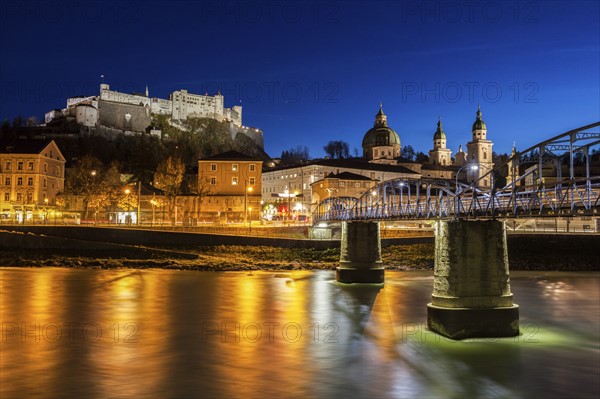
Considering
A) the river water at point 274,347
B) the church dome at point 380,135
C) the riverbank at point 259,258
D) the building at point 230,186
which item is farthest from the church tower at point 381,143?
the river water at point 274,347

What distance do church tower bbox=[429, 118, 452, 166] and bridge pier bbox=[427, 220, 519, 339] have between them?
550 ft

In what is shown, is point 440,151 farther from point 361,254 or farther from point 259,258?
point 361,254

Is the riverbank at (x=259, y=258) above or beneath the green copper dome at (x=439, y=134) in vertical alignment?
beneath

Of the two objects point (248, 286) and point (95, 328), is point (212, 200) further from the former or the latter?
point (95, 328)

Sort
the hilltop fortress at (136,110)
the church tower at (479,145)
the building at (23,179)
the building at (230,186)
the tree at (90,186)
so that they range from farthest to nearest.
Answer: the church tower at (479,145), the hilltop fortress at (136,110), the building at (230,186), the building at (23,179), the tree at (90,186)

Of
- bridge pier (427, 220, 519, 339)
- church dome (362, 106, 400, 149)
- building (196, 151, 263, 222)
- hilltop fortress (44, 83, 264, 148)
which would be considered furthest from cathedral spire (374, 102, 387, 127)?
bridge pier (427, 220, 519, 339)

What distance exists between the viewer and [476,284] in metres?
21.9

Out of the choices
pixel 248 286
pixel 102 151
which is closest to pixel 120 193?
pixel 102 151

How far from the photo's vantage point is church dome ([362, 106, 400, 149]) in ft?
535

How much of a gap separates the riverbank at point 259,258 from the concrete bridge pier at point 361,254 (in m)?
13.2

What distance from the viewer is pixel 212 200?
96.8 m

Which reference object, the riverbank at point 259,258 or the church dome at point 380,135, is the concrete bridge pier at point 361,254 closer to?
the riverbank at point 259,258

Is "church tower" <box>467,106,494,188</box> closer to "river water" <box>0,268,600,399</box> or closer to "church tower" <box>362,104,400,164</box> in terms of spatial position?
"church tower" <box>362,104,400,164</box>

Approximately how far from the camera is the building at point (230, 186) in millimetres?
95875
